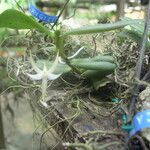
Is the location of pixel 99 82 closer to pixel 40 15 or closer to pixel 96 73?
pixel 96 73

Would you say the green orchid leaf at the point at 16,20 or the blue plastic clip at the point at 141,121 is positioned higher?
the green orchid leaf at the point at 16,20

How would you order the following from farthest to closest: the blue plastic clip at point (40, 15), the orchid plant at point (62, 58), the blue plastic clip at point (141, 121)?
the blue plastic clip at point (40, 15)
the orchid plant at point (62, 58)
the blue plastic clip at point (141, 121)

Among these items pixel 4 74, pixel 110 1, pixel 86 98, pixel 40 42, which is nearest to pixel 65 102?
pixel 86 98

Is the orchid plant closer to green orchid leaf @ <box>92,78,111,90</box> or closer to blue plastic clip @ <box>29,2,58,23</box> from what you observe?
green orchid leaf @ <box>92,78,111,90</box>

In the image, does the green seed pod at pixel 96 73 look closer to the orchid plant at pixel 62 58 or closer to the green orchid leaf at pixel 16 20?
the orchid plant at pixel 62 58

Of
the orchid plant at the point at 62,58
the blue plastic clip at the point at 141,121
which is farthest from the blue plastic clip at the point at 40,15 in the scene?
the blue plastic clip at the point at 141,121

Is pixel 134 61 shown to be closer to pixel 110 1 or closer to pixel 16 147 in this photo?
pixel 110 1

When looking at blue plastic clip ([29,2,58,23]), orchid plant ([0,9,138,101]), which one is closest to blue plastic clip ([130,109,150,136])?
orchid plant ([0,9,138,101])
